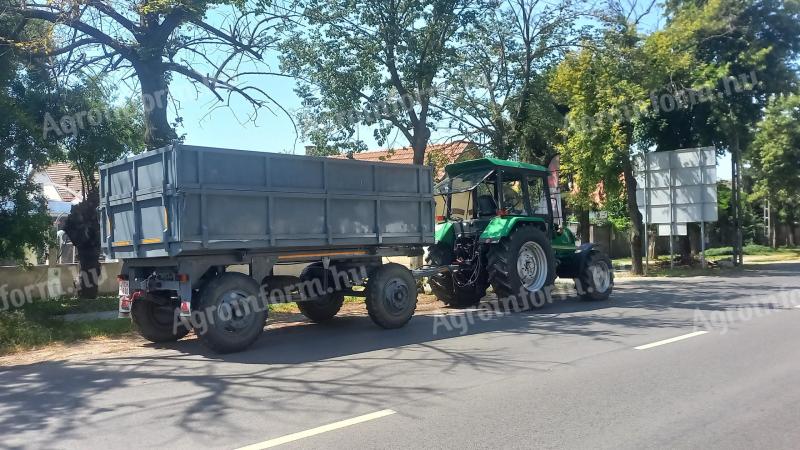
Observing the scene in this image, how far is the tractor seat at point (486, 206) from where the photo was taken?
525 inches

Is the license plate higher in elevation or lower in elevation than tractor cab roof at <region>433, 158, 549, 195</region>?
lower

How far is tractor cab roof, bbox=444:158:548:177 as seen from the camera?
1301 cm

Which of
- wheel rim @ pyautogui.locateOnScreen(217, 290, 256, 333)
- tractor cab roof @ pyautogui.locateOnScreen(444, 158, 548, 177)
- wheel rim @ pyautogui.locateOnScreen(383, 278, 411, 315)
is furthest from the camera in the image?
tractor cab roof @ pyautogui.locateOnScreen(444, 158, 548, 177)

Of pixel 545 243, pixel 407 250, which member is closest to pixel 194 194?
pixel 407 250

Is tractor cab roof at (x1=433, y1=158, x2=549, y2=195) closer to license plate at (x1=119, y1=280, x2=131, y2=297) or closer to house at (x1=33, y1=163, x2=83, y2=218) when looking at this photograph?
license plate at (x1=119, y1=280, x2=131, y2=297)

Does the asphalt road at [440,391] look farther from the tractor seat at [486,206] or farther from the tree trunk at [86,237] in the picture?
the tree trunk at [86,237]

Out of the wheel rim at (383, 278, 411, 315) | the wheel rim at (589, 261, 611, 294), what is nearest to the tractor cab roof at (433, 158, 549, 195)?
the wheel rim at (589, 261, 611, 294)

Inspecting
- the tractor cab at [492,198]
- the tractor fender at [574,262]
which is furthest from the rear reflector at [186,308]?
the tractor fender at [574,262]

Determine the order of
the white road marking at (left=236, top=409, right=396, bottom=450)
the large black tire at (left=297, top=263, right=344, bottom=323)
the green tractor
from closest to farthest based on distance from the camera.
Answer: the white road marking at (left=236, top=409, right=396, bottom=450) → the large black tire at (left=297, top=263, right=344, bottom=323) → the green tractor

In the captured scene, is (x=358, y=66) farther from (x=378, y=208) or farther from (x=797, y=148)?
(x=797, y=148)

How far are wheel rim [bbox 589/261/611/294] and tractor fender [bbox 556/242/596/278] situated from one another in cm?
27

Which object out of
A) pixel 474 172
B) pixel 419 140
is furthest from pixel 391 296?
pixel 419 140

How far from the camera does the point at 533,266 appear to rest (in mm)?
13469

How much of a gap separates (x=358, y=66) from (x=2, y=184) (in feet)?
25.3
